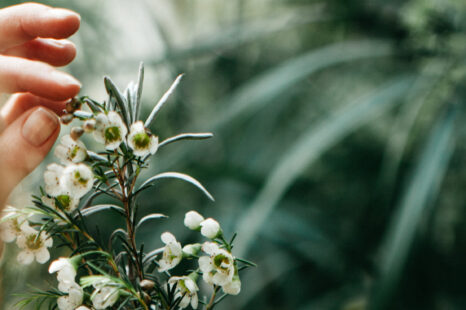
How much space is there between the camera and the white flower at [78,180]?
22cm

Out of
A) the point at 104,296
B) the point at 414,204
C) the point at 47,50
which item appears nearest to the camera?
the point at 104,296

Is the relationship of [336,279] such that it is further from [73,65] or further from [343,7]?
[73,65]

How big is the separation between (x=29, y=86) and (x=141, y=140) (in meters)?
0.10

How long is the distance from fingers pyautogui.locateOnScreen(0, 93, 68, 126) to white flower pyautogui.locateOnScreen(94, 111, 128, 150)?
94 millimetres

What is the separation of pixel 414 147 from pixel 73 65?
120 centimetres

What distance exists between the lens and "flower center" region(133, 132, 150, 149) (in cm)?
24

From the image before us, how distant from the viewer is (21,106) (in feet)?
1.06

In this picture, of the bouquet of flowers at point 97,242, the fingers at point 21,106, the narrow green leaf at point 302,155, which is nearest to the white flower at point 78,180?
the bouquet of flowers at point 97,242

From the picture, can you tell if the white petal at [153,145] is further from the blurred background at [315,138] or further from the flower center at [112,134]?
the blurred background at [315,138]

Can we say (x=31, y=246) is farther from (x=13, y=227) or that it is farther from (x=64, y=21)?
(x=64, y=21)

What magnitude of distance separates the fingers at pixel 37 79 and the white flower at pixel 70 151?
46 mm

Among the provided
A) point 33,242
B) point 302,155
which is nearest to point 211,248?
point 33,242

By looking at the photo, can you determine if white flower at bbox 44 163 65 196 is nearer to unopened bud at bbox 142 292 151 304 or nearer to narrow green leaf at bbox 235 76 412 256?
unopened bud at bbox 142 292 151 304

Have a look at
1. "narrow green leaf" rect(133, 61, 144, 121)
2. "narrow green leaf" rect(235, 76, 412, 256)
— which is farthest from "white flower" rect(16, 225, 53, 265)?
"narrow green leaf" rect(235, 76, 412, 256)
